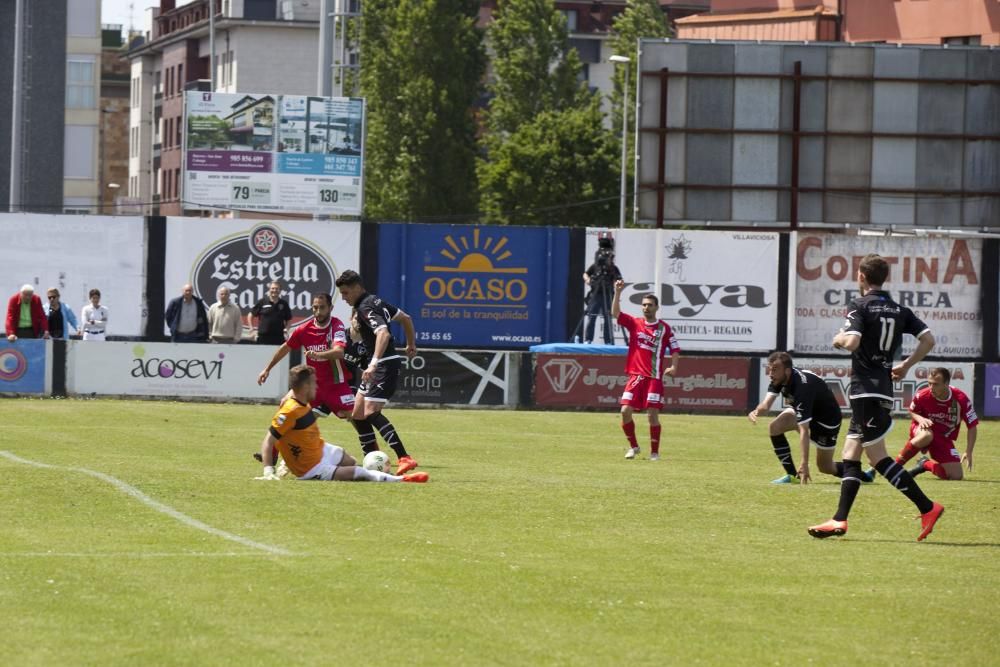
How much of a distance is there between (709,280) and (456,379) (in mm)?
9115

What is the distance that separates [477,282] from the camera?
40.1 meters

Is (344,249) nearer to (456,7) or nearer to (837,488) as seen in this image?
(837,488)

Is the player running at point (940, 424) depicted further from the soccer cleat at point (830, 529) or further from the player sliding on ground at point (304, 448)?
the soccer cleat at point (830, 529)

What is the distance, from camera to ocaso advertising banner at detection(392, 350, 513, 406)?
3238 centimetres

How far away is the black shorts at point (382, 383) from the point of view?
55.3 feet

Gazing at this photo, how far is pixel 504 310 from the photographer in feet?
131

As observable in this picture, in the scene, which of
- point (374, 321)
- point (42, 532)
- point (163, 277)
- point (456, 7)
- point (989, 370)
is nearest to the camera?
point (42, 532)

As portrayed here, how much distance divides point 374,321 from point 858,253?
24.3 meters

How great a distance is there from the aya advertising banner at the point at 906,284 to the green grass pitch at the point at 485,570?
820 inches

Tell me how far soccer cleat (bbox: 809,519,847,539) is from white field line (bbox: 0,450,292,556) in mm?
3724

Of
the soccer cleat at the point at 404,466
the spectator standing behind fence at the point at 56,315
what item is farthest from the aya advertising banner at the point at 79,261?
the soccer cleat at the point at 404,466

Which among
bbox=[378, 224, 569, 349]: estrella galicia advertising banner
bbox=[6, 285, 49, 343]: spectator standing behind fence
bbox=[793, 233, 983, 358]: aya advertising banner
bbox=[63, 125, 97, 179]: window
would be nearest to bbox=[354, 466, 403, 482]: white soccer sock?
bbox=[6, 285, 49, 343]: spectator standing behind fence

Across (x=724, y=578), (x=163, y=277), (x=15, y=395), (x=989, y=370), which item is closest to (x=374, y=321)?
(x=724, y=578)

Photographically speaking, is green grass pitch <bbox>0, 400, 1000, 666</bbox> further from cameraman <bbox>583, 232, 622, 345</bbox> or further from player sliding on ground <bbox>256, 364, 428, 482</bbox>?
cameraman <bbox>583, 232, 622, 345</bbox>
